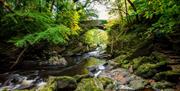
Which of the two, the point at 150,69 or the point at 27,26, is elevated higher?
the point at 27,26

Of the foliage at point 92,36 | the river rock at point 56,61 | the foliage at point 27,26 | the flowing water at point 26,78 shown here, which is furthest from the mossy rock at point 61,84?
the foliage at point 92,36

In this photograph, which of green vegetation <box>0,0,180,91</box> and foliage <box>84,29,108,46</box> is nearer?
green vegetation <box>0,0,180,91</box>

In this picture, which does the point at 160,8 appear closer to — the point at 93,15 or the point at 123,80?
the point at 123,80

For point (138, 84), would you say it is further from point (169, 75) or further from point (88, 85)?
point (88, 85)

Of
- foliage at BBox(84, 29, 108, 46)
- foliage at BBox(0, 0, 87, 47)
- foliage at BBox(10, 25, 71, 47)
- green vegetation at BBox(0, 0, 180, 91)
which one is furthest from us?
foliage at BBox(84, 29, 108, 46)

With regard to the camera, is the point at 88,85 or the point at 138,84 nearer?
the point at 88,85

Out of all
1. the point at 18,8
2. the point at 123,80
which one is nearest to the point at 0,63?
the point at 18,8

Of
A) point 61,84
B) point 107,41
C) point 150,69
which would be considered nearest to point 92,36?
point 107,41

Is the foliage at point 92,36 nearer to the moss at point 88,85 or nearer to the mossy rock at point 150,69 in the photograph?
the mossy rock at point 150,69

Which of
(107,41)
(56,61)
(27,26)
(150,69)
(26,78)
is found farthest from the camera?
(107,41)

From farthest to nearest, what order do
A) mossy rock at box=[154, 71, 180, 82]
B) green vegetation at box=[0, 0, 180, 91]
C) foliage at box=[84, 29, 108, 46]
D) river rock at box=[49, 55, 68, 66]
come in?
foliage at box=[84, 29, 108, 46] < river rock at box=[49, 55, 68, 66] < mossy rock at box=[154, 71, 180, 82] < green vegetation at box=[0, 0, 180, 91]

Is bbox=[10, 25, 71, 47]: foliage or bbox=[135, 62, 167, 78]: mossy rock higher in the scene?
bbox=[10, 25, 71, 47]: foliage

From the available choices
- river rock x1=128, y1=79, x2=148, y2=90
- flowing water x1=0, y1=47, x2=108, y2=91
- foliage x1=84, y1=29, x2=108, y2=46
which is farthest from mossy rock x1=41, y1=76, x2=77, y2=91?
foliage x1=84, y1=29, x2=108, y2=46

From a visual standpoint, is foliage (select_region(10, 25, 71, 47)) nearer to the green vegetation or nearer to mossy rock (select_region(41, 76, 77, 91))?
the green vegetation
